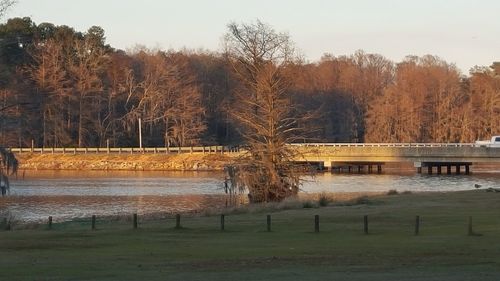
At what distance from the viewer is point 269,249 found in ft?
90.8

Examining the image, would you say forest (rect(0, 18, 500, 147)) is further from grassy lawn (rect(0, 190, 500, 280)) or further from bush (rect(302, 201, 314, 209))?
grassy lawn (rect(0, 190, 500, 280))

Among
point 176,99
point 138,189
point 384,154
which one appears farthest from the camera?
point 176,99

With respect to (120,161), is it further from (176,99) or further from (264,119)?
(264,119)

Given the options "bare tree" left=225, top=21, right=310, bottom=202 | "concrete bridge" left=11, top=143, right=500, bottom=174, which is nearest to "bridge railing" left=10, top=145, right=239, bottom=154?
"concrete bridge" left=11, top=143, right=500, bottom=174

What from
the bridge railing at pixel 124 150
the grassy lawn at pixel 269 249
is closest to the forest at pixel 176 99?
the bridge railing at pixel 124 150

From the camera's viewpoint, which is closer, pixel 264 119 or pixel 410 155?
pixel 264 119

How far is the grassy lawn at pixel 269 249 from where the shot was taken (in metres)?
22.1

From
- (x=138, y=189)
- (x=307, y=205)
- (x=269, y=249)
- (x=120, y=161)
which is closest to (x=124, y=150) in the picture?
(x=120, y=161)

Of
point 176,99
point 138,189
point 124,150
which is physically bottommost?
point 138,189

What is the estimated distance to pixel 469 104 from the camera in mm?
130875

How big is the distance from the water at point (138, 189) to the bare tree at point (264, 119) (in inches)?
147

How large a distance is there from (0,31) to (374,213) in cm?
7182

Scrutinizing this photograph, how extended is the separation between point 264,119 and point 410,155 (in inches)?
1908

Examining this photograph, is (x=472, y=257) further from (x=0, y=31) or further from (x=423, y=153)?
(x=0, y=31)
